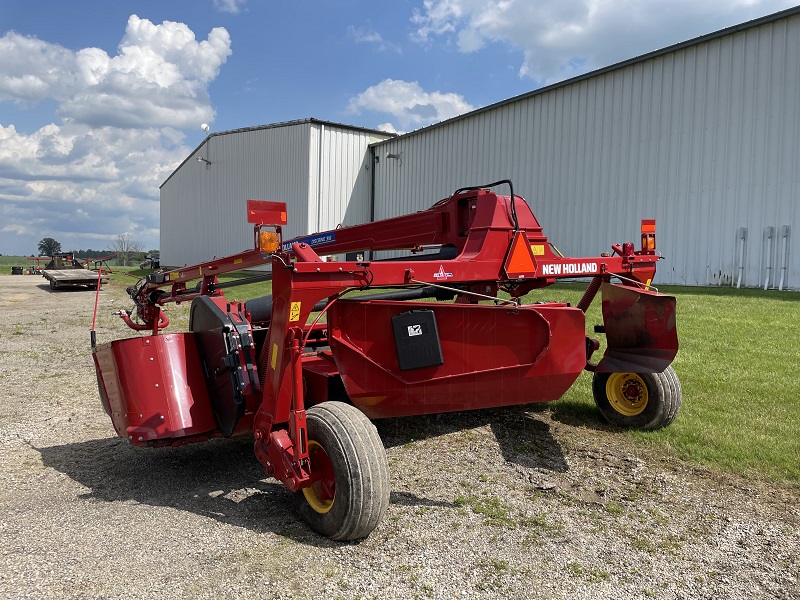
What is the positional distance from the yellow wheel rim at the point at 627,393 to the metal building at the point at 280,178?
71.5ft

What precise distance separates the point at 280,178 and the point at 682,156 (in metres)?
17.6

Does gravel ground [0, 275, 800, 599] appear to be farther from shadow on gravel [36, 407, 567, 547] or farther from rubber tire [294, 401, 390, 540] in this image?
rubber tire [294, 401, 390, 540]

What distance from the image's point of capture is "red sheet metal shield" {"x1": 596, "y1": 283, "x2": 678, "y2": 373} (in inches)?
160

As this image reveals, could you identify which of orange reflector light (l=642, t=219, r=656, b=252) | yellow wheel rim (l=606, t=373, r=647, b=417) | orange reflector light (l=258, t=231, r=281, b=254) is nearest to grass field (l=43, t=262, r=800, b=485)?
yellow wheel rim (l=606, t=373, r=647, b=417)

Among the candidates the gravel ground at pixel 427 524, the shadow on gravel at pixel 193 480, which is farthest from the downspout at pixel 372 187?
the shadow on gravel at pixel 193 480

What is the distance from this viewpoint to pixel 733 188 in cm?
1398

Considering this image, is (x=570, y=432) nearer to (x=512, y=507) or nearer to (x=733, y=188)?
(x=512, y=507)

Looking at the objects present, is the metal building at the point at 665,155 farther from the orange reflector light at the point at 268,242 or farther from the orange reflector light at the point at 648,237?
the orange reflector light at the point at 268,242

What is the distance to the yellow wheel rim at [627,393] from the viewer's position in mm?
4566

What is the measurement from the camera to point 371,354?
3.43 meters

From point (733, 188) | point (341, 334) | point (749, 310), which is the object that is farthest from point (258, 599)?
point (733, 188)

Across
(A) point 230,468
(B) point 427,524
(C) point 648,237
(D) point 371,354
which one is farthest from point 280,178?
(B) point 427,524

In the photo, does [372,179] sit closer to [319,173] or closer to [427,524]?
[319,173]

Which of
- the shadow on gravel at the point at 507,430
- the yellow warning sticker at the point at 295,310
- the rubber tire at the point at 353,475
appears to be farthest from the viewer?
the shadow on gravel at the point at 507,430
